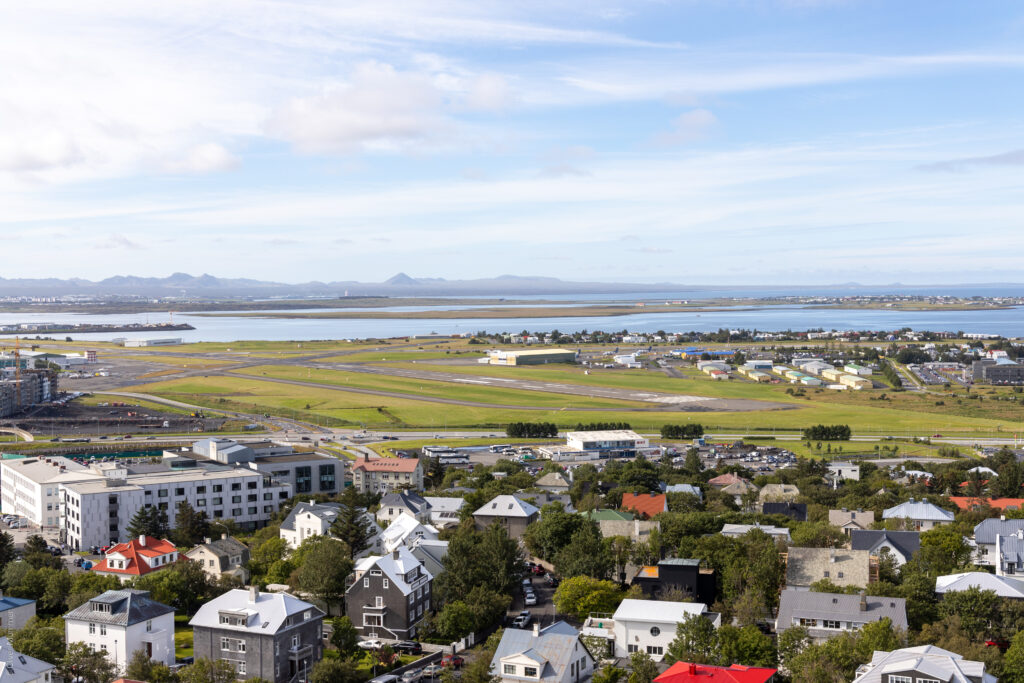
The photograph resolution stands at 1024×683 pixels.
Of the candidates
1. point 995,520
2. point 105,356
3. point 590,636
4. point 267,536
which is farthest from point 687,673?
point 105,356

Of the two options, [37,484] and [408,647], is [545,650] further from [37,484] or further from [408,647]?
[37,484]

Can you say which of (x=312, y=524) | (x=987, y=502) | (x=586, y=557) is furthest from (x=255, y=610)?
(x=987, y=502)

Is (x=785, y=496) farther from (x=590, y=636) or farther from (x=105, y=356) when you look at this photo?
(x=105, y=356)

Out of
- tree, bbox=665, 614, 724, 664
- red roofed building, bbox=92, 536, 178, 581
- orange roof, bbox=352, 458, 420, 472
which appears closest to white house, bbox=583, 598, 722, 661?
tree, bbox=665, 614, 724, 664

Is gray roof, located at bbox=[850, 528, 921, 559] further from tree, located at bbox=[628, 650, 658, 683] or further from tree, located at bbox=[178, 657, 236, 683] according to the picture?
tree, located at bbox=[178, 657, 236, 683]

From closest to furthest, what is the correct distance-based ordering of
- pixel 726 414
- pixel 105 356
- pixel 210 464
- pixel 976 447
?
1. pixel 210 464
2. pixel 976 447
3. pixel 726 414
4. pixel 105 356
